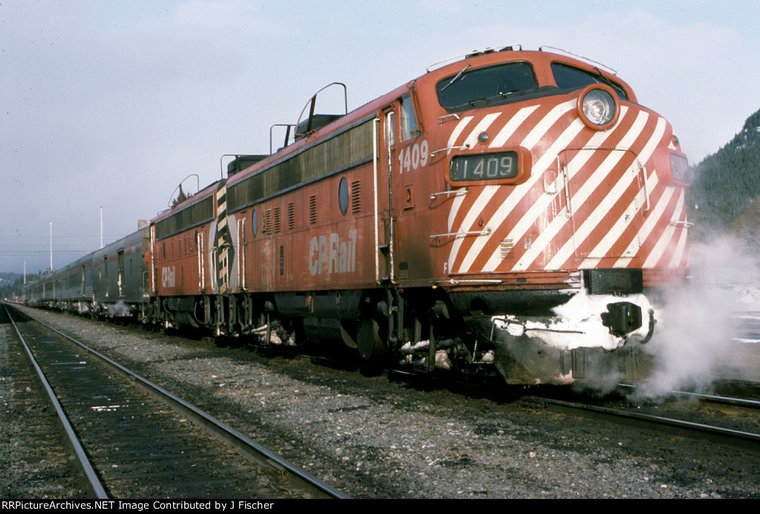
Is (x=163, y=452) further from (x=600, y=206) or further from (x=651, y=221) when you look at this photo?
(x=651, y=221)

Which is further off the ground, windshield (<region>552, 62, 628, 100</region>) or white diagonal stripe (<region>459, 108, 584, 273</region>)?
windshield (<region>552, 62, 628, 100</region>)

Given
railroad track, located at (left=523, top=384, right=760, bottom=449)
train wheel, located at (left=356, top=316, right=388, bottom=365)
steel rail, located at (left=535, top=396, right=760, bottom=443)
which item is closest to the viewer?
steel rail, located at (left=535, top=396, right=760, bottom=443)

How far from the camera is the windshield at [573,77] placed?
26.7 feet

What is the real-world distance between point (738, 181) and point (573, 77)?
3835 inches

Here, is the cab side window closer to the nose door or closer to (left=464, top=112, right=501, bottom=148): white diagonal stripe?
(left=464, top=112, right=501, bottom=148): white diagonal stripe

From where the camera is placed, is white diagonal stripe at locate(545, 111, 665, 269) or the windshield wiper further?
the windshield wiper

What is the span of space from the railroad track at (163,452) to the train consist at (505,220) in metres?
2.50

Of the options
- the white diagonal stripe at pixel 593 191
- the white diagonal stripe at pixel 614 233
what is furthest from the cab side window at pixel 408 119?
the white diagonal stripe at pixel 614 233

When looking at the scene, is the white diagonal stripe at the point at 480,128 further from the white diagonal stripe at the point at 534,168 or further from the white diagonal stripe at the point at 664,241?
the white diagonal stripe at the point at 664,241

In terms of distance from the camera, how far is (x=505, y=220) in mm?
7184

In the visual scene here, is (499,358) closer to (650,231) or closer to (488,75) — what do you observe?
(650,231)

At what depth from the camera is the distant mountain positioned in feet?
194

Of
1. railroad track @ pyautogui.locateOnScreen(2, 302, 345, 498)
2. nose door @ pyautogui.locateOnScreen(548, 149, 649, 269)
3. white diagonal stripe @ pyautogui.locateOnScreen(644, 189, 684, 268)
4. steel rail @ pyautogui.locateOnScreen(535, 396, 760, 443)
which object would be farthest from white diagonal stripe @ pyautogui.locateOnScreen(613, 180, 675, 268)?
railroad track @ pyautogui.locateOnScreen(2, 302, 345, 498)

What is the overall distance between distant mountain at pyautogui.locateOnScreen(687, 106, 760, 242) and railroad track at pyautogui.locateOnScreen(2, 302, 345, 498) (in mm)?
37855
